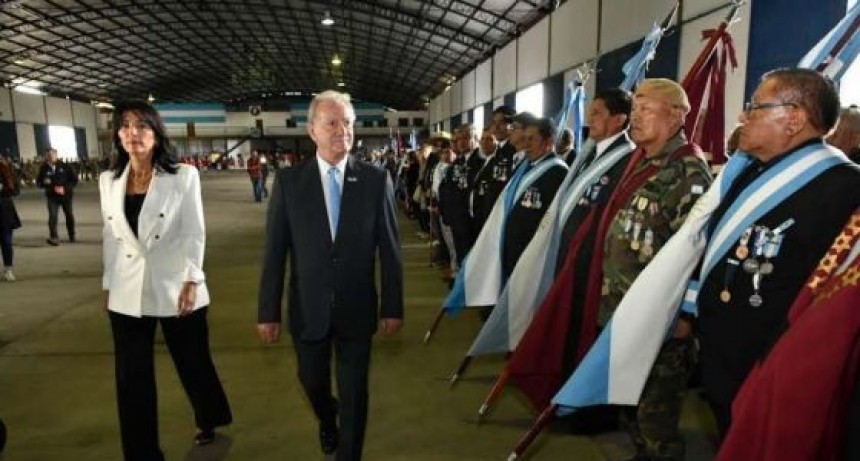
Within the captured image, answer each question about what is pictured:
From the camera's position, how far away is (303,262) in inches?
94.3

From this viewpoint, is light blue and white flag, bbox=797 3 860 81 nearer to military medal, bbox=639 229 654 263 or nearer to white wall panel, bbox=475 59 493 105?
military medal, bbox=639 229 654 263

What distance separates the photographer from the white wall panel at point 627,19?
8617 mm

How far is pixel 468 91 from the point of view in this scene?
2419 cm

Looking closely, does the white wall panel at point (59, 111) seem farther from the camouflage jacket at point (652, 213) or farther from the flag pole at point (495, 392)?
the camouflage jacket at point (652, 213)

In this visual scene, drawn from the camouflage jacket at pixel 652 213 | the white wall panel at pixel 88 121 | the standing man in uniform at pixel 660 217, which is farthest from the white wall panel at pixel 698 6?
the white wall panel at pixel 88 121

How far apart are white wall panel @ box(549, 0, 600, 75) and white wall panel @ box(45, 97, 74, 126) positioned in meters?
32.0

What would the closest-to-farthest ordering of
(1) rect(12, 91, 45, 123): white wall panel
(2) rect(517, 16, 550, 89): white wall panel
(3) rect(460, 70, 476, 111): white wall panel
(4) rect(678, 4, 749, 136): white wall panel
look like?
(4) rect(678, 4, 749, 136): white wall panel, (2) rect(517, 16, 550, 89): white wall panel, (3) rect(460, 70, 476, 111): white wall panel, (1) rect(12, 91, 45, 123): white wall panel

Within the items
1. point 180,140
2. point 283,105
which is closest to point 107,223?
point 180,140

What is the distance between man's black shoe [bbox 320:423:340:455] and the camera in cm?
289

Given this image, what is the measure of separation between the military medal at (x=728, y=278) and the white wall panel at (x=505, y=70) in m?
15.9

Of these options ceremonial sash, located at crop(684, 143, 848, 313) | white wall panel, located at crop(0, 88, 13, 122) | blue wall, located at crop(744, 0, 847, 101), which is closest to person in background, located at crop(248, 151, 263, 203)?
blue wall, located at crop(744, 0, 847, 101)

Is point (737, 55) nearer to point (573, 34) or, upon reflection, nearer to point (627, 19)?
point (627, 19)

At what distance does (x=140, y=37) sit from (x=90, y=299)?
24.1 metres

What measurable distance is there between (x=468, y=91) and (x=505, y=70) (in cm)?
605
